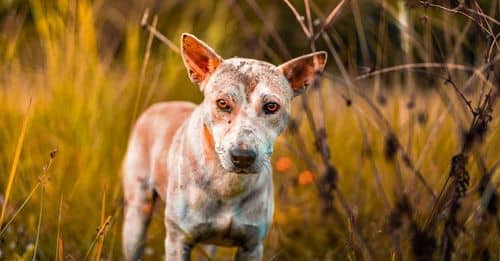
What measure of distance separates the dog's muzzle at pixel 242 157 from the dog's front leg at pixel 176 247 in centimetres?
68

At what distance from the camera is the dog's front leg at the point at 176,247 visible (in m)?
3.57

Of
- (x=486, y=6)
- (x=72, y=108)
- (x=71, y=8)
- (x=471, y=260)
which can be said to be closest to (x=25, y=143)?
(x=72, y=108)

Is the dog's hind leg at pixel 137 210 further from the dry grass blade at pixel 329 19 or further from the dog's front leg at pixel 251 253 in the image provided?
the dry grass blade at pixel 329 19

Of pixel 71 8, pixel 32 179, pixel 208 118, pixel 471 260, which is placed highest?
pixel 71 8

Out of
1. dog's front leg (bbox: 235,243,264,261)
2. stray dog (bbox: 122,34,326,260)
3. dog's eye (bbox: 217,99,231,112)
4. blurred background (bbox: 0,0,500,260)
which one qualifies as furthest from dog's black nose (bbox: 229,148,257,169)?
blurred background (bbox: 0,0,500,260)

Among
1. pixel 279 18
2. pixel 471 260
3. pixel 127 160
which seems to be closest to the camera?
pixel 471 260

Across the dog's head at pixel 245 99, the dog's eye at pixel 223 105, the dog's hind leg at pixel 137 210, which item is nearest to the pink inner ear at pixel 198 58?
the dog's head at pixel 245 99

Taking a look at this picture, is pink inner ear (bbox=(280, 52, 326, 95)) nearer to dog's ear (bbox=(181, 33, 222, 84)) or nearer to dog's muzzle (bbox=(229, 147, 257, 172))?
dog's ear (bbox=(181, 33, 222, 84))

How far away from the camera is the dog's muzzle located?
300 centimetres

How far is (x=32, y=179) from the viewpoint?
15.7 ft

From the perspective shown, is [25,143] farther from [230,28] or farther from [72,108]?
[230,28]

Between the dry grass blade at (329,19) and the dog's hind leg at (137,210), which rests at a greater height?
the dry grass blade at (329,19)

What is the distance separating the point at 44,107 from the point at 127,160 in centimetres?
133

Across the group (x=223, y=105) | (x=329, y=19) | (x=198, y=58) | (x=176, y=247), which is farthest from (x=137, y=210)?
(x=329, y=19)
